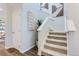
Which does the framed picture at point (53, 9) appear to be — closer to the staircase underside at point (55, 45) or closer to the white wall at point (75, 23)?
the white wall at point (75, 23)

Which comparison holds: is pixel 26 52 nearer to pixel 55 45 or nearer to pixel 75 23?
pixel 55 45

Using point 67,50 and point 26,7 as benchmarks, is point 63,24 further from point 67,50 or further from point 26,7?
point 26,7

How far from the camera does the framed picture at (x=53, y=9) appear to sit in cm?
217

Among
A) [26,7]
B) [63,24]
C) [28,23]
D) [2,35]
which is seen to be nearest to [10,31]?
[2,35]

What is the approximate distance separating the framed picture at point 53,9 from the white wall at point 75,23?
0.10 metres

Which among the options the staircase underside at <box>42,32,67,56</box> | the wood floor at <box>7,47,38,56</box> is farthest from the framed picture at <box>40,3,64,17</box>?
the wood floor at <box>7,47,38,56</box>

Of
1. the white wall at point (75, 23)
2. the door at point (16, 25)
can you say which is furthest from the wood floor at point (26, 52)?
the white wall at point (75, 23)

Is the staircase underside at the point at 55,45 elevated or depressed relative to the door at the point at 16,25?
depressed

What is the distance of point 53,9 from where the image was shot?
218 cm

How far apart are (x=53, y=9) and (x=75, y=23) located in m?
0.44

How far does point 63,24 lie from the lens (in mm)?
2164

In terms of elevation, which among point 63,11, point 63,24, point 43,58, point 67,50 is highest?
point 63,11

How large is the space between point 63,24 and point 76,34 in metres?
0.28

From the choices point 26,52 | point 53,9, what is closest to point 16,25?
point 26,52
